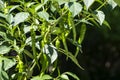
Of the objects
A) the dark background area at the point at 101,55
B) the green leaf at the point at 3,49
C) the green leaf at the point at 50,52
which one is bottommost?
the dark background area at the point at 101,55

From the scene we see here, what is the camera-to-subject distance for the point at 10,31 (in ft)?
4.28

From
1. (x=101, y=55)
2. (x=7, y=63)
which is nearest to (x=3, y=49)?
(x=7, y=63)

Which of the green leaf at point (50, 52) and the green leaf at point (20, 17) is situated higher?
the green leaf at point (20, 17)

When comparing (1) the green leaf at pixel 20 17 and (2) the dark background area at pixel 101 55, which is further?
(2) the dark background area at pixel 101 55

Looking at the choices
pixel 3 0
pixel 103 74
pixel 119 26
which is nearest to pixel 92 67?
pixel 103 74

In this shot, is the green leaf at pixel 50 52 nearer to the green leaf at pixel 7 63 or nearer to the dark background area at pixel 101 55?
the green leaf at pixel 7 63

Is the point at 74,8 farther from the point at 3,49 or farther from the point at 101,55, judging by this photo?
the point at 101,55

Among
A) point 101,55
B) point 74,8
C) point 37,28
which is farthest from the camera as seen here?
point 101,55

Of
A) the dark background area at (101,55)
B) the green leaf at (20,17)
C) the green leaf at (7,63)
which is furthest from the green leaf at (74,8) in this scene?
the dark background area at (101,55)

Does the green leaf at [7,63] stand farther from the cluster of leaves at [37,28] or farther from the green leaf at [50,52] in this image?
the green leaf at [50,52]

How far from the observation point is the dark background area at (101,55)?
4.30 meters

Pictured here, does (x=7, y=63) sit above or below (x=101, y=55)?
above

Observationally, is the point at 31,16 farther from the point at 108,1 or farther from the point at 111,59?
the point at 111,59

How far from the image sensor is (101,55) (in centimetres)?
497
